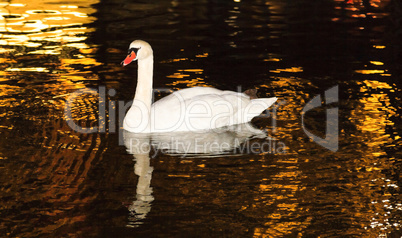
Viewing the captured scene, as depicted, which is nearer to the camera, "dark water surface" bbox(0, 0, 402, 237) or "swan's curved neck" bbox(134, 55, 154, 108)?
"dark water surface" bbox(0, 0, 402, 237)

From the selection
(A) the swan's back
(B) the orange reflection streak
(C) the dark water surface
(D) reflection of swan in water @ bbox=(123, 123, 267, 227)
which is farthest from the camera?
(A) the swan's back

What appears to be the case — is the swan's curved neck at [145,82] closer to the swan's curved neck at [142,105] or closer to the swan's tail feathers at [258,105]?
the swan's curved neck at [142,105]

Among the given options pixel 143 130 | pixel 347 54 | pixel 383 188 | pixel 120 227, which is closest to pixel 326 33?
pixel 347 54

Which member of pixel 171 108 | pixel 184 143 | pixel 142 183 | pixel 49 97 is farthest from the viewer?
pixel 49 97

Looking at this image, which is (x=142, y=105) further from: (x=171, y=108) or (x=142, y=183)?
(x=142, y=183)

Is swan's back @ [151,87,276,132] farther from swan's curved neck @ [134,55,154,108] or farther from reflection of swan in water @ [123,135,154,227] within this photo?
reflection of swan in water @ [123,135,154,227]

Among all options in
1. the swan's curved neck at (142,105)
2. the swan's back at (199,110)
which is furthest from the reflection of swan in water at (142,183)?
the swan's back at (199,110)

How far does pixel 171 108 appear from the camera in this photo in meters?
10.7

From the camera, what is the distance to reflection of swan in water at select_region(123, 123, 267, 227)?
9.81m

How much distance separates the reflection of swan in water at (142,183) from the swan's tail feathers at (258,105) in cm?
171

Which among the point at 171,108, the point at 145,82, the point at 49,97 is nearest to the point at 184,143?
the point at 171,108

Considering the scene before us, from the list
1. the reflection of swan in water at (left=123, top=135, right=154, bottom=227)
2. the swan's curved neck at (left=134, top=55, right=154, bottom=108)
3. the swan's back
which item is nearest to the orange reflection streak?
the reflection of swan in water at (left=123, top=135, right=154, bottom=227)

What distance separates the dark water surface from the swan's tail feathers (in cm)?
18

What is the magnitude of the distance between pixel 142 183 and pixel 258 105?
303cm
